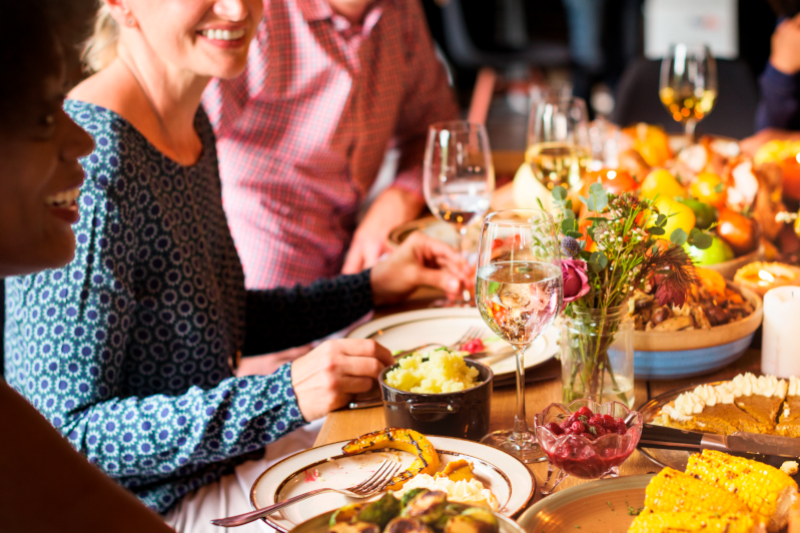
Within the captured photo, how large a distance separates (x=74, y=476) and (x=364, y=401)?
517 mm

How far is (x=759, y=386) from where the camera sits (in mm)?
866

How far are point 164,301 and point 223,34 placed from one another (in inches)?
17.9

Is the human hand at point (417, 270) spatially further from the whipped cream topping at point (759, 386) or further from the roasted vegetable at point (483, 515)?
the roasted vegetable at point (483, 515)

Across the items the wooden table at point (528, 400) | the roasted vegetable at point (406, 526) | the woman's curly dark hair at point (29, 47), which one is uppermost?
the woman's curly dark hair at point (29, 47)

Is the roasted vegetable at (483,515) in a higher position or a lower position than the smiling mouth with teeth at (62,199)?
lower

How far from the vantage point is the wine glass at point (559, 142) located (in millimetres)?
1488

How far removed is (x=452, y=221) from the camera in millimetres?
1360

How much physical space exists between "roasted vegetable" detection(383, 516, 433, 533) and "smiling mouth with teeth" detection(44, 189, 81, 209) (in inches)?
12.6

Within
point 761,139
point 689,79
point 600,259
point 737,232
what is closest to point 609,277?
point 600,259

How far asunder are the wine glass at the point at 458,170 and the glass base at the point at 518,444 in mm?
497

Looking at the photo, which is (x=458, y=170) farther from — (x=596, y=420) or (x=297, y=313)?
(x=596, y=420)

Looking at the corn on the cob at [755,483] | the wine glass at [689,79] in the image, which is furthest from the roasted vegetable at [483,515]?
the wine glass at [689,79]

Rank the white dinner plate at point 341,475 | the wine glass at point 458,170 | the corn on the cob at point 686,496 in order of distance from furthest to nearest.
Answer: the wine glass at point 458,170 → the white dinner plate at point 341,475 → the corn on the cob at point 686,496

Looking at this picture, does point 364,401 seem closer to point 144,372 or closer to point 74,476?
point 144,372
